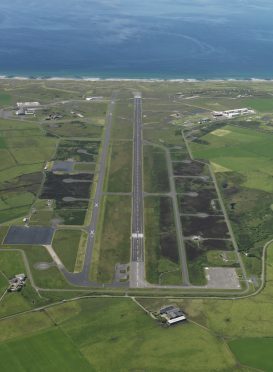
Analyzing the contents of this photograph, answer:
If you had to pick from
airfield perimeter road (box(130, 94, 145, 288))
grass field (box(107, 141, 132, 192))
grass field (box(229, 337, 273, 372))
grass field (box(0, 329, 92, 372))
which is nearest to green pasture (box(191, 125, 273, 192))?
airfield perimeter road (box(130, 94, 145, 288))

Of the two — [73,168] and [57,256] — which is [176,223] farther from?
[73,168]

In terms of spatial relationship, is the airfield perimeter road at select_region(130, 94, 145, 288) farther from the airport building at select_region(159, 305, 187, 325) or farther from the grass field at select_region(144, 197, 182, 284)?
the airport building at select_region(159, 305, 187, 325)

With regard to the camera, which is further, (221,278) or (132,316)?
(221,278)

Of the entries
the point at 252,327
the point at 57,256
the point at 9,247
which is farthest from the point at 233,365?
the point at 9,247

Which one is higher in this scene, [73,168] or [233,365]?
[73,168]

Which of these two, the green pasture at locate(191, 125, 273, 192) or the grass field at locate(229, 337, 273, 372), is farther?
the green pasture at locate(191, 125, 273, 192)

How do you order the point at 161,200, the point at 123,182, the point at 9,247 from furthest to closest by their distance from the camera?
the point at 123,182
the point at 161,200
the point at 9,247

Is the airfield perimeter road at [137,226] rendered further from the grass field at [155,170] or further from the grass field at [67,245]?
the grass field at [67,245]
